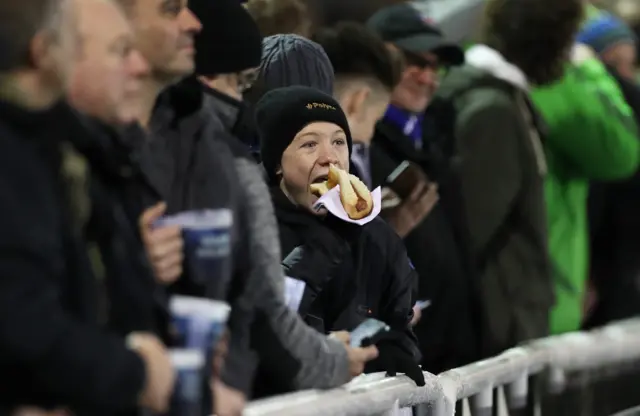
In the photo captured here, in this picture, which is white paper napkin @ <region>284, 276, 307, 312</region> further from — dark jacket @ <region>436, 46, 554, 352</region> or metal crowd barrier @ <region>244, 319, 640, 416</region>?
dark jacket @ <region>436, 46, 554, 352</region>

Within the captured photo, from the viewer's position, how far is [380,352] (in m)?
4.09

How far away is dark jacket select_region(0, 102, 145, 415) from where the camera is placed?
7.62ft

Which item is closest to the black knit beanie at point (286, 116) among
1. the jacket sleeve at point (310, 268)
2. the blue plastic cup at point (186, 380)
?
the jacket sleeve at point (310, 268)

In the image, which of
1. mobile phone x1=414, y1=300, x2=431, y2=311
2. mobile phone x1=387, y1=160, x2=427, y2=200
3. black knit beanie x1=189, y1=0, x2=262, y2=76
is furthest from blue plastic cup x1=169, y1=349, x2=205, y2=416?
mobile phone x1=387, y1=160, x2=427, y2=200

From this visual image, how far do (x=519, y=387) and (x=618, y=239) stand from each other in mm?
2593

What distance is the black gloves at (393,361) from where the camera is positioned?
4102mm

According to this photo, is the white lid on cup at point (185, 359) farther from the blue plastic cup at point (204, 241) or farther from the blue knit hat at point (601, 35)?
the blue knit hat at point (601, 35)

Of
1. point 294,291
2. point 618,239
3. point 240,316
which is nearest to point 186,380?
point 240,316

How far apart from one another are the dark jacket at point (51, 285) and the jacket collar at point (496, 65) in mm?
3759

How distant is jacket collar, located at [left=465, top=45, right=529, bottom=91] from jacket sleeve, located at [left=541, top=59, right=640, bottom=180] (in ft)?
0.79

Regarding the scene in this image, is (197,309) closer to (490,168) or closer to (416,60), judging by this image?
(416,60)

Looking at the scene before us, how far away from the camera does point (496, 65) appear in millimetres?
6152

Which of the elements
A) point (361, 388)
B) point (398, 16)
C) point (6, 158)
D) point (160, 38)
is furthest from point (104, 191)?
point (398, 16)

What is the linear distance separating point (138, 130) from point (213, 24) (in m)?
0.63
